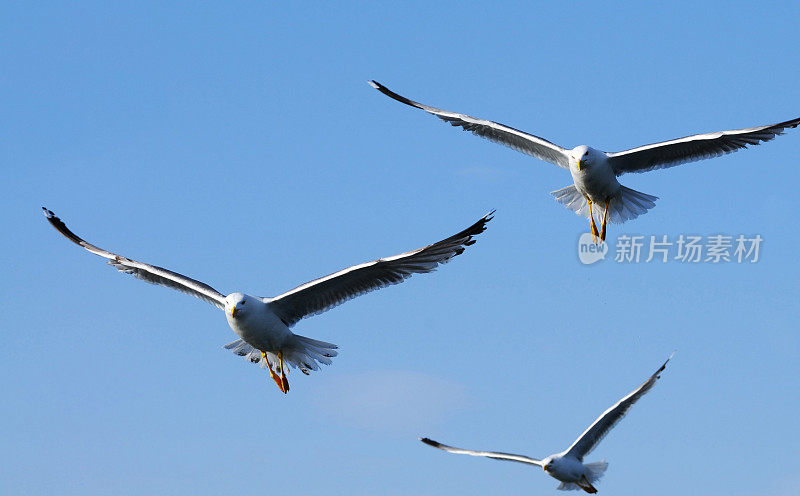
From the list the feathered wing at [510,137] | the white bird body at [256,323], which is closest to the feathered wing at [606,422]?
the feathered wing at [510,137]

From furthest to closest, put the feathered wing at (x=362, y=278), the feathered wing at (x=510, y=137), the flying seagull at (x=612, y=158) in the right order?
the feathered wing at (x=510, y=137), the flying seagull at (x=612, y=158), the feathered wing at (x=362, y=278)

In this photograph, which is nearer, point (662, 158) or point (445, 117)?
point (662, 158)

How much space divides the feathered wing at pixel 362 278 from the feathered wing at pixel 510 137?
12.6ft

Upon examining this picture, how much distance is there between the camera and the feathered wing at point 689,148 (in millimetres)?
14352

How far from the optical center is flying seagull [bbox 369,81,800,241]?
1432 centimetres

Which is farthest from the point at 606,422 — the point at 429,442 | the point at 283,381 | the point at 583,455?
the point at 283,381

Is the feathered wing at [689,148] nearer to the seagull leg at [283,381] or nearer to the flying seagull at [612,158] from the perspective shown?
the flying seagull at [612,158]

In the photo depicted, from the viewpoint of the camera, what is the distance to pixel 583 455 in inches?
567

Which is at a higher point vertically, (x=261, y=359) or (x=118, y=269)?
(x=118, y=269)

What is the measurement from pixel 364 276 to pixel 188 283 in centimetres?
256

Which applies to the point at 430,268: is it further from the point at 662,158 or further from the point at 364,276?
the point at 662,158

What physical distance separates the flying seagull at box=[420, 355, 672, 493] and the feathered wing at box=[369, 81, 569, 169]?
319 centimetres

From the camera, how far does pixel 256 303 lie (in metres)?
12.5

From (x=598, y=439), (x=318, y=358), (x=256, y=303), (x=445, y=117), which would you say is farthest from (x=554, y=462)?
(x=445, y=117)
